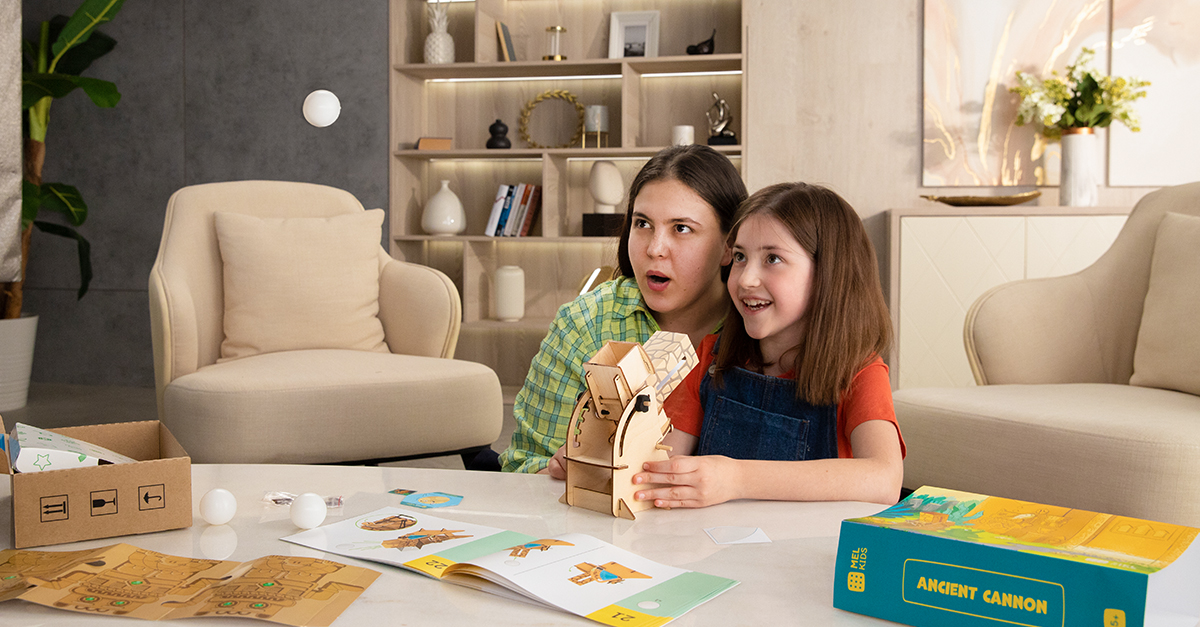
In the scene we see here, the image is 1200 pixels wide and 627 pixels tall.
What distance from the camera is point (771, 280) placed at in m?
1.22

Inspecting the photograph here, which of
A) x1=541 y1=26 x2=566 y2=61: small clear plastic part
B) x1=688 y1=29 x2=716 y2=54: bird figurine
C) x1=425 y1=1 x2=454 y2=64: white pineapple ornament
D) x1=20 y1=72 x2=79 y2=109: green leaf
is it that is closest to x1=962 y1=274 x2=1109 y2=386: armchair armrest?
x1=688 y1=29 x2=716 y2=54: bird figurine

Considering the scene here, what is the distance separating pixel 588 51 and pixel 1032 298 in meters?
2.54

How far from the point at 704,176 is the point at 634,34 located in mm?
2695

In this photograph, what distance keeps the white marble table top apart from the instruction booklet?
0.01m

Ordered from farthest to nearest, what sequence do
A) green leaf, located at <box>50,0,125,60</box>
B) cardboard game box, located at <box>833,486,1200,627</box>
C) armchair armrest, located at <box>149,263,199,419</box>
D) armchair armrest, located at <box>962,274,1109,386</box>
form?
green leaf, located at <box>50,0,125,60</box>, armchair armrest, located at <box>149,263,199,419</box>, armchair armrest, located at <box>962,274,1109,386</box>, cardboard game box, located at <box>833,486,1200,627</box>

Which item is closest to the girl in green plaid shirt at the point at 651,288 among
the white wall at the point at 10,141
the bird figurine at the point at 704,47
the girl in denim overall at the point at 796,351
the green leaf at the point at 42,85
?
the girl in denim overall at the point at 796,351

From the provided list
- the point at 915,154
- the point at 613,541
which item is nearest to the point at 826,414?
the point at 613,541

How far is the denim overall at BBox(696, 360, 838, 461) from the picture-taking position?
123cm

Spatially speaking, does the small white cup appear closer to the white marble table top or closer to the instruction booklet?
the white marble table top

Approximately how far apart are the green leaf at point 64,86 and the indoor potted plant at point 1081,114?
143 inches

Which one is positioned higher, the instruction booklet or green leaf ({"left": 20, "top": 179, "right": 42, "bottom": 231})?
green leaf ({"left": 20, "top": 179, "right": 42, "bottom": 231})

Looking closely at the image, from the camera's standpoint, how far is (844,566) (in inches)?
28.8

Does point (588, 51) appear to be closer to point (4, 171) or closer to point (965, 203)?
point (965, 203)

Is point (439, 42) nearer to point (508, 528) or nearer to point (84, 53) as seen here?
point (84, 53)
